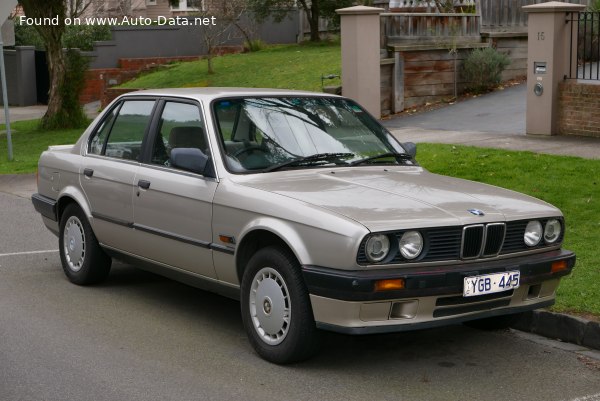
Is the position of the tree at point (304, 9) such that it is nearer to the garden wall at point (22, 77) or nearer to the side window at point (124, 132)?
the garden wall at point (22, 77)

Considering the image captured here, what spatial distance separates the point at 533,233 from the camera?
6535 millimetres

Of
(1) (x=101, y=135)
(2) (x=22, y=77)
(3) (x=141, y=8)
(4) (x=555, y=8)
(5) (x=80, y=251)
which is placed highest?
(3) (x=141, y=8)

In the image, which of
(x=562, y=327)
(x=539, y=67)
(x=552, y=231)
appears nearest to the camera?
(x=552, y=231)

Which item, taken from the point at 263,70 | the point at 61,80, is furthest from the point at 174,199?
the point at 263,70

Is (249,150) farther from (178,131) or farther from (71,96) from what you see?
(71,96)

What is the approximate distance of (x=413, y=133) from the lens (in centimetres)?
1697

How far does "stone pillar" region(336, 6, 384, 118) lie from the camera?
62.6ft

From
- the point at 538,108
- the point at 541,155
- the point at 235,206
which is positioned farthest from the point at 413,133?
the point at 235,206

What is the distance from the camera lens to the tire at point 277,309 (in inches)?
242

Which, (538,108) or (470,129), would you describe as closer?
(538,108)

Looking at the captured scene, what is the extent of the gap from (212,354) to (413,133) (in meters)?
10.8

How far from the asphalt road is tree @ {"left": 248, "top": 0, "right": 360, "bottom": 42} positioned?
2009 centimetres

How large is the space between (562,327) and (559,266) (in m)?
0.65

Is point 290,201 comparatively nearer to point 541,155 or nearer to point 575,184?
point 575,184
